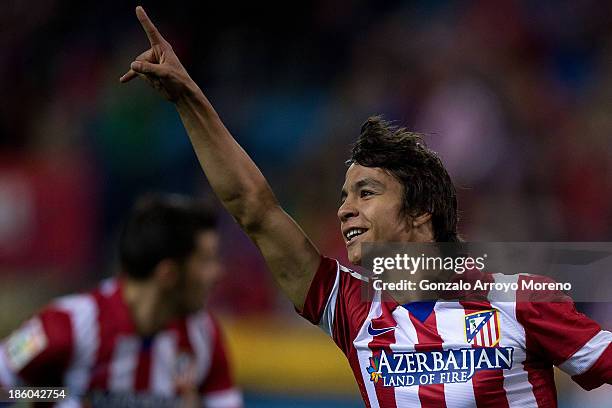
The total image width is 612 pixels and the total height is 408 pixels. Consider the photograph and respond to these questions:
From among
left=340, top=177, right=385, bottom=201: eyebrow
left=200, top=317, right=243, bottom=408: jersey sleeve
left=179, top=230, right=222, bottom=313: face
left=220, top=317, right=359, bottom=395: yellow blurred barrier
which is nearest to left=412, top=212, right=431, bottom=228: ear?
left=340, top=177, right=385, bottom=201: eyebrow

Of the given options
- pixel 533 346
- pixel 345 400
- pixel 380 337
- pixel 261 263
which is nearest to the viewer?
pixel 533 346

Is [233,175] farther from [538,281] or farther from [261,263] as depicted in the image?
[261,263]

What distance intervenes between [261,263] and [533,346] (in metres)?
4.55

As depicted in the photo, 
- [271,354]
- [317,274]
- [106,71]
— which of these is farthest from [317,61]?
[317,274]

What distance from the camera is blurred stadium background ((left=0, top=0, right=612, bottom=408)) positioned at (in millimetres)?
6609

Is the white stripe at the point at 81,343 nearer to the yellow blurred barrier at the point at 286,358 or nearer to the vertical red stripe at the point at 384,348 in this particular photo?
the vertical red stripe at the point at 384,348

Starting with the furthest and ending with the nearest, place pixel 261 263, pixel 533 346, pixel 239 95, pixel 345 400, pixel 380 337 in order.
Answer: pixel 239 95, pixel 261 263, pixel 345 400, pixel 380 337, pixel 533 346

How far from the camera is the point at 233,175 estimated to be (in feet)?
9.55

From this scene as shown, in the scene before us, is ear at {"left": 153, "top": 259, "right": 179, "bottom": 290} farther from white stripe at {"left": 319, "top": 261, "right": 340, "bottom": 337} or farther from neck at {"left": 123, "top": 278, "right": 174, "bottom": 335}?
white stripe at {"left": 319, "top": 261, "right": 340, "bottom": 337}

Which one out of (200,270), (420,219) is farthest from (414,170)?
(200,270)

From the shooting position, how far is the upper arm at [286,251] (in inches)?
115

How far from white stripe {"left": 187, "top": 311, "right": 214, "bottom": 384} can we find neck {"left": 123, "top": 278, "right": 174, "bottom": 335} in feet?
0.44

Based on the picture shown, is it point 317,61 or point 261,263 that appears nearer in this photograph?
point 261,263

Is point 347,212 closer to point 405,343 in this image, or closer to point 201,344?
point 405,343
